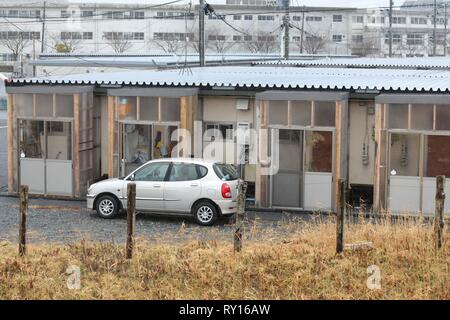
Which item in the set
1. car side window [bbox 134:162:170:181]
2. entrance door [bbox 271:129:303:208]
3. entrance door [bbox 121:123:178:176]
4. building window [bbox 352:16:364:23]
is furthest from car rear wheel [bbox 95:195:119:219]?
building window [bbox 352:16:364:23]

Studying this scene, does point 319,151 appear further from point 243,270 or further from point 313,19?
point 313,19

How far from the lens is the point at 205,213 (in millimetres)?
18094

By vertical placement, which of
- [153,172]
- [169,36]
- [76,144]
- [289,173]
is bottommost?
[289,173]

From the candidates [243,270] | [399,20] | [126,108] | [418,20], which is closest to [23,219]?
[243,270]

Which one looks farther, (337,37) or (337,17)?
(337,17)

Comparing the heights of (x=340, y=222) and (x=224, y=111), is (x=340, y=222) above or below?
below

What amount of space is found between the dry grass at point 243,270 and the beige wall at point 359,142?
7288 millimetres

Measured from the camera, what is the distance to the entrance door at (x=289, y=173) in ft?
67.6

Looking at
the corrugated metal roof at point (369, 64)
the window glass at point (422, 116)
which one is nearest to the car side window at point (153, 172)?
the window glass at point (422, 116)

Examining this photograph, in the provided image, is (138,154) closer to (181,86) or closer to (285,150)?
(181,86)

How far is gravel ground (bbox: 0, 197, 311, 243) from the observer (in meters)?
15.7

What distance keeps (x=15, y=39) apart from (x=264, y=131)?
67499 millimetres
